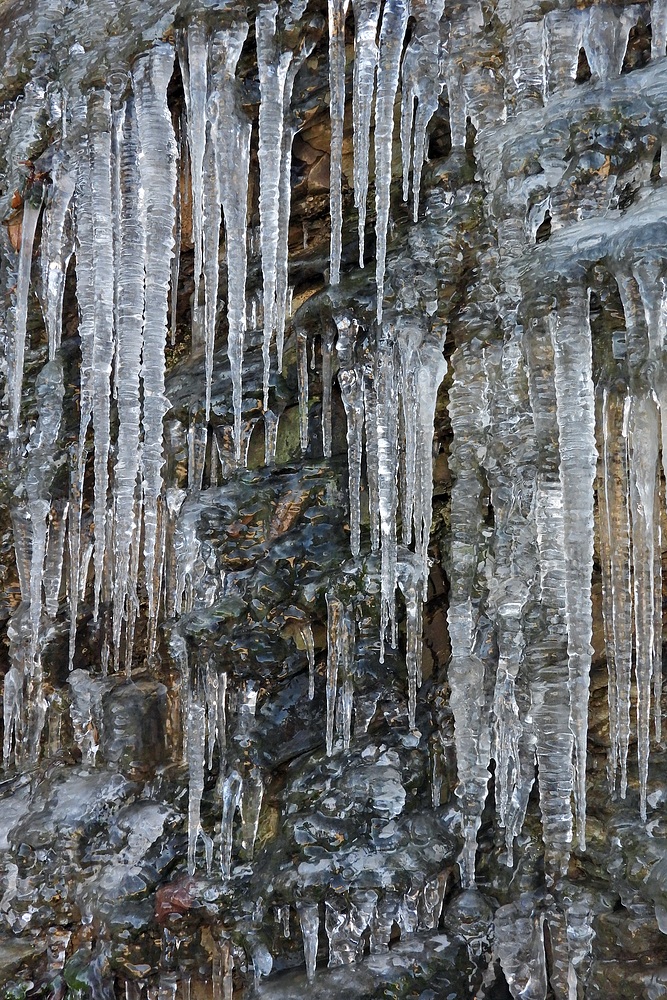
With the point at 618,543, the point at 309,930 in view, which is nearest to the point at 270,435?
the point at 618,543

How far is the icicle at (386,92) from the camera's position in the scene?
326 cm

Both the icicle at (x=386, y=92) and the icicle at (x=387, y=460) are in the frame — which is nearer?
the icicle at (x=386, y=92)

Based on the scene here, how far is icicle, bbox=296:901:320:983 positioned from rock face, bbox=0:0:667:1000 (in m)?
0.02

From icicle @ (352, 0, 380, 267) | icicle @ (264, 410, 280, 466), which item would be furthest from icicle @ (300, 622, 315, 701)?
icicle @ (352, 0, 380, 267)

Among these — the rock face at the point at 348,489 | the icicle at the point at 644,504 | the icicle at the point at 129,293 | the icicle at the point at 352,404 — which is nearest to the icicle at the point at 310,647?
the rock face at the point at 348,489

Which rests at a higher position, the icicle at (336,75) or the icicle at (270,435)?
the icicle at (336,75)

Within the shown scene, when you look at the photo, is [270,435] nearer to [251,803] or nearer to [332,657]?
[332,657]

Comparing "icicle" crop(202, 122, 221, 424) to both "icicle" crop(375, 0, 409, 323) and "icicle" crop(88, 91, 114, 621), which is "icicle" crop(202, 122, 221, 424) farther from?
"icicle" crop(375, 0, 409, 323)

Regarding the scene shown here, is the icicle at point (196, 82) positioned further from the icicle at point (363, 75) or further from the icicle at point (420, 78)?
the icicle at point (420, 78)

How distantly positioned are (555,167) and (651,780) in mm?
2109

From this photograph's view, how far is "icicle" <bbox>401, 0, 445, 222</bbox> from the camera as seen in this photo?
3416mm

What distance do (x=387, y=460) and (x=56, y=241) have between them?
1688mm

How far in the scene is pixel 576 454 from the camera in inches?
106

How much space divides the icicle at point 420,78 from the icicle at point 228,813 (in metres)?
2.26
